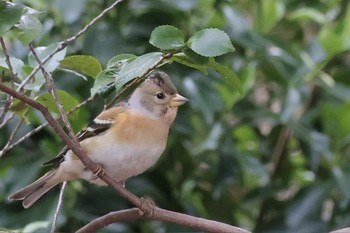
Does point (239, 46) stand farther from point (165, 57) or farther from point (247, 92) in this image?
point (165, 57)

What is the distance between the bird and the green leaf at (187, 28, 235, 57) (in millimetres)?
459

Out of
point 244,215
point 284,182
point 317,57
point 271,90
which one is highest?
point 317,57

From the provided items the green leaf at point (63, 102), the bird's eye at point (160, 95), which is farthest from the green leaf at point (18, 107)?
the bird's eye at point (160, 95)

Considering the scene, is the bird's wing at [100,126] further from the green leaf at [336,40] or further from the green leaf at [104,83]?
the green leaf at [336,40]

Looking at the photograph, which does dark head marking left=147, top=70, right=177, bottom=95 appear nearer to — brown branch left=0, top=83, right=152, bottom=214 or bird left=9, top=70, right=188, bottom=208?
bird left=9, top=70, right=188, bottom=208

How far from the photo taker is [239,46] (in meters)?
2.13

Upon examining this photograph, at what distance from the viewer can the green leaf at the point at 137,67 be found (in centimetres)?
100

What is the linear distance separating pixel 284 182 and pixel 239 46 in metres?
0.39

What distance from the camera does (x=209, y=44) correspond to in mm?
1003

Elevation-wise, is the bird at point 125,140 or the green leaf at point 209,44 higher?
the green leaf at point 209,44

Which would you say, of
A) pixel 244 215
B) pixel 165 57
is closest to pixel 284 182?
pixel 244 215

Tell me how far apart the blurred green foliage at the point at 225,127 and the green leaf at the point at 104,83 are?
0.75 meters

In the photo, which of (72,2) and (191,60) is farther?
(72,2)

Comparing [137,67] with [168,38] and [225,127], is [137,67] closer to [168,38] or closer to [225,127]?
[168,38]
